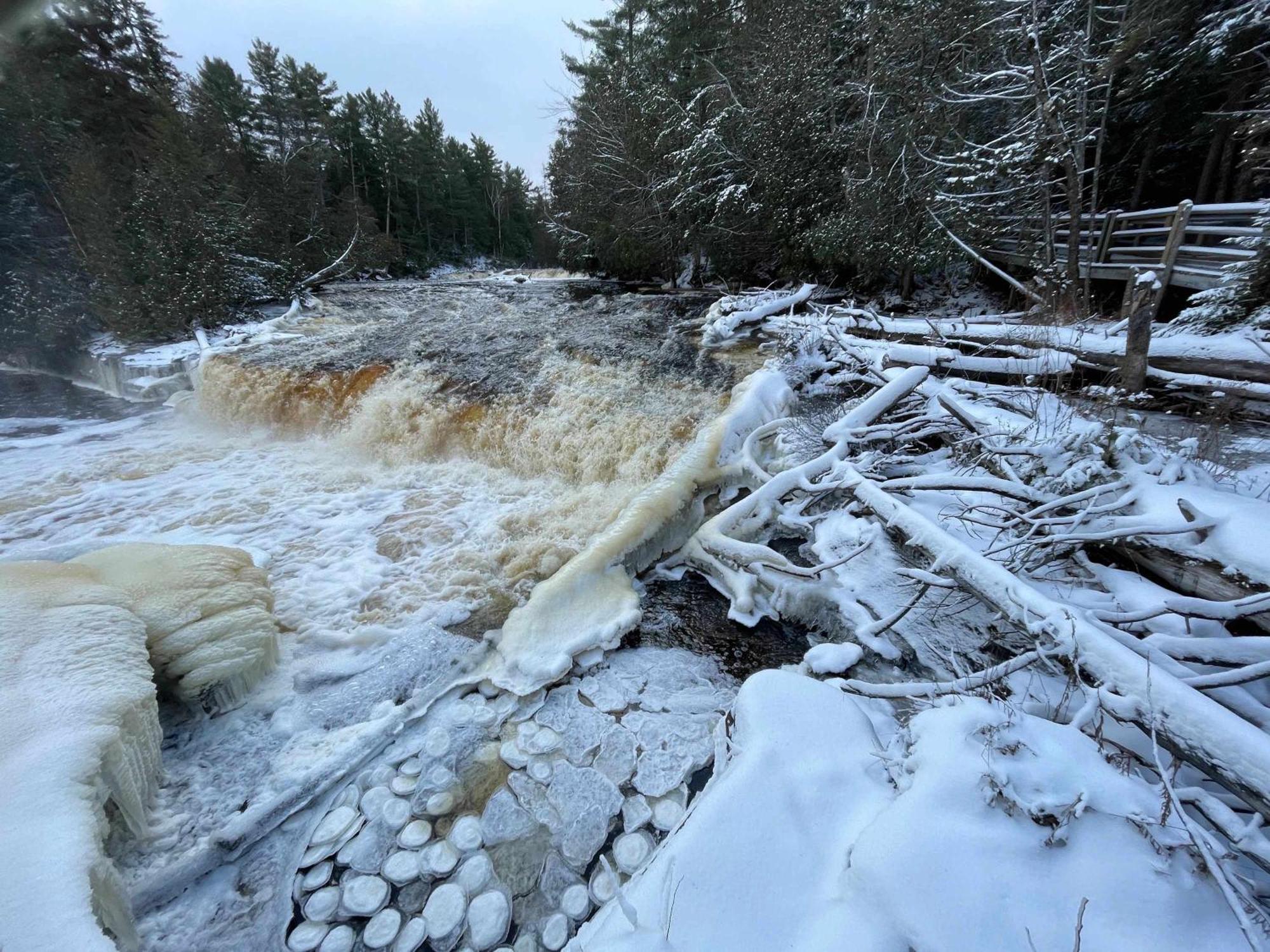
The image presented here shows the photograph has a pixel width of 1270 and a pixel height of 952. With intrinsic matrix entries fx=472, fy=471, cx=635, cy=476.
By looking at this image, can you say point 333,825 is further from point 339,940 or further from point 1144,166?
point 1144,166

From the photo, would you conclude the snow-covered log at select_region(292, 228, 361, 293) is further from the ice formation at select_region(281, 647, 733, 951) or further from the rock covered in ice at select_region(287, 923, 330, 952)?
the rock covered in ice at select_region(287, 923, 330, 952)

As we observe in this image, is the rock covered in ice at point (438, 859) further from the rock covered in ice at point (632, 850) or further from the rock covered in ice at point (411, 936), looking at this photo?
the rock covered in ice at point (632, 850)

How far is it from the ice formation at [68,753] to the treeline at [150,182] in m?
13.2

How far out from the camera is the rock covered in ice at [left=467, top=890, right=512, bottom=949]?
1851mm

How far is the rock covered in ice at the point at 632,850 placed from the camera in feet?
6.70

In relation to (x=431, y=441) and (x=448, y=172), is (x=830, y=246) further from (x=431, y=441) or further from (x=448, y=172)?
(x=448, y=172)

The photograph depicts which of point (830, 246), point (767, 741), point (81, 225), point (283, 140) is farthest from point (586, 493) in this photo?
point (283, 140)

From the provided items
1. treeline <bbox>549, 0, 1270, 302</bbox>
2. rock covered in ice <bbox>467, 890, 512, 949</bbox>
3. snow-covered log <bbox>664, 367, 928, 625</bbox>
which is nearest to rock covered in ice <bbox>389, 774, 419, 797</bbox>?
rock covered in ice <bbox>467, 890, 512, 949</bbox>

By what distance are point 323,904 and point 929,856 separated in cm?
235

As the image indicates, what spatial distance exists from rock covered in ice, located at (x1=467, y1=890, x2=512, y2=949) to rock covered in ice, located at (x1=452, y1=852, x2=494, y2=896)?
41mm

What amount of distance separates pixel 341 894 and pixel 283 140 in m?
32.8

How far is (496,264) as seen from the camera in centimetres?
3800

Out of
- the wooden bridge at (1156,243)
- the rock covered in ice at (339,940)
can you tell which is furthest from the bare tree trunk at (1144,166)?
the rock covered in ice at (339,940)

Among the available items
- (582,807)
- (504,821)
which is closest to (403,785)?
(504,821)
